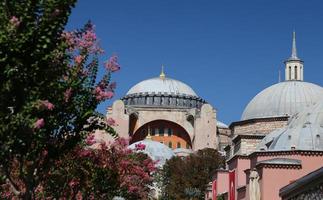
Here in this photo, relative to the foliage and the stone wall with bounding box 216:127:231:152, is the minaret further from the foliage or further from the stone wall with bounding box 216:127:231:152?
the stone wall with bounding box 216:127:231:152

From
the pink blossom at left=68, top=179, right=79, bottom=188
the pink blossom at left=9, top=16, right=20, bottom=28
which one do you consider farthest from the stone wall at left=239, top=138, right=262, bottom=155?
the pink blossom at left=9, top=16, right=20, bottom=28

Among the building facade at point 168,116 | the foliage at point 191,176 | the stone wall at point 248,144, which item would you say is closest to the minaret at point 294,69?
the foliage at point 191,176

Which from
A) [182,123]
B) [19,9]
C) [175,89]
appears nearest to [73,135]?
[19,9]

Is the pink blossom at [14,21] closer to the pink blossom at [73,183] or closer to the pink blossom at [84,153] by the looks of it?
the pink blossom at [84,153]

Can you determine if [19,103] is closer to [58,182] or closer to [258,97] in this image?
[58,182]

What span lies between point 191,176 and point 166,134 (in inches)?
1546

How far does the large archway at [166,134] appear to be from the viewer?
314ft

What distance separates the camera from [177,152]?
85250 mm

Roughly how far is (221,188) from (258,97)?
19.9 metres

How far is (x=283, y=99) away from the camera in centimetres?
6347

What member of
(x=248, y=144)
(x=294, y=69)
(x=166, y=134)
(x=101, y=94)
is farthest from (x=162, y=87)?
(x=101, y=94)

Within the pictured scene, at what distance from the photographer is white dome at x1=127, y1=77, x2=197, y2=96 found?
330 feet

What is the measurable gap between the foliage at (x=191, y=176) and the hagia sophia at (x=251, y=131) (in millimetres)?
1914

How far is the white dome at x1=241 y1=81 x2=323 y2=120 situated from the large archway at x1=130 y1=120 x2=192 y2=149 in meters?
29.2
